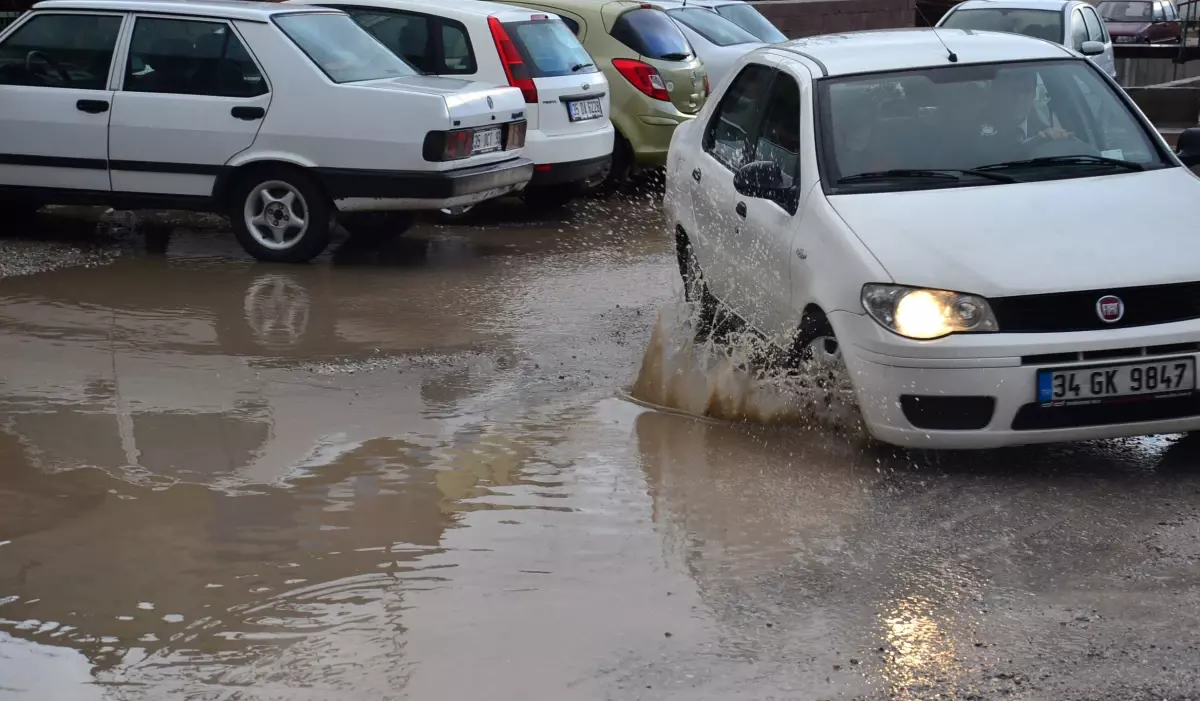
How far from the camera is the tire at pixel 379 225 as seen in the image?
11.5m

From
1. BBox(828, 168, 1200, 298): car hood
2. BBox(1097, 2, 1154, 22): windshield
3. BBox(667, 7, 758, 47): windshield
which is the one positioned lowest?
BBox(1097, 2, 1154, 22): windshield

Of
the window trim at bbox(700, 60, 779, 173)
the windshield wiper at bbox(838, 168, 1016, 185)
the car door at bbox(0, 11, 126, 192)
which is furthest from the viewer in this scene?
the car door at bbox(0, 11, 126, 192)

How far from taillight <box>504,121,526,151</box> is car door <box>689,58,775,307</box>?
3.21 meters

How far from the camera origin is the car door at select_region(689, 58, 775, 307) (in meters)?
7.05

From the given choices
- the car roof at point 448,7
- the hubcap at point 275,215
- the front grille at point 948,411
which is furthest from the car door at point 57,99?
the front grille at point 948,411

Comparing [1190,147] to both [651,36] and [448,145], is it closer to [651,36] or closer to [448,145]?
[448,145]

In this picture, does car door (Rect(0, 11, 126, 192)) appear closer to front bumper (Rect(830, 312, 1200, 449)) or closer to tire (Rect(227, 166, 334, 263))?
tire (Rect(227, 166, 334, 263))

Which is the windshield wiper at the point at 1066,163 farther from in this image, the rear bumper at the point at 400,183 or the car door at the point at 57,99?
the car door at the point at 57,99

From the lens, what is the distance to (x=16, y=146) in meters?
10.6

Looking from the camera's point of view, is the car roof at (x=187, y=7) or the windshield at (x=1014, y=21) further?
the windshield at (x=1014, y=21)

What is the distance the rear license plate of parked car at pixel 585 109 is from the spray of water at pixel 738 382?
447 cm

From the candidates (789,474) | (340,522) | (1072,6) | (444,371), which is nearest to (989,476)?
(789,474)

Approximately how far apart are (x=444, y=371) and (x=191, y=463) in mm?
1722

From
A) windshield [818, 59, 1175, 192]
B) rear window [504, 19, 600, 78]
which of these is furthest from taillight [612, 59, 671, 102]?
windshield [818, 59, 1175, 192]
